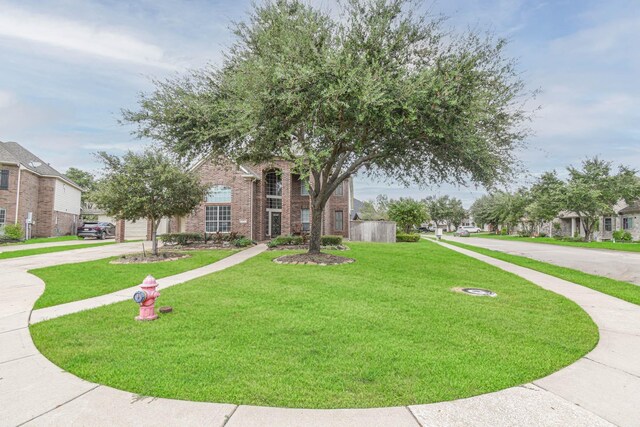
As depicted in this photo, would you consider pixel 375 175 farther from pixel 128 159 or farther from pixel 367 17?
pixel 128 159

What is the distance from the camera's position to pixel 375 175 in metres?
15.0

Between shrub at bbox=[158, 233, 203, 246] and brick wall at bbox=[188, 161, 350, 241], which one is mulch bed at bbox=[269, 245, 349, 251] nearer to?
brick wall at bbox=[188, 161, 350, 241]

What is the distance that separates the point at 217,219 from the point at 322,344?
20.1m

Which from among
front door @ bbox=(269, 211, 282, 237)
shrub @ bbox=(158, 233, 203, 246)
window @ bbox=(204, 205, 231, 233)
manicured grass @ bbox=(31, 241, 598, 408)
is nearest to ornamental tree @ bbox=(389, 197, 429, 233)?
front door @ bbox=(269, 211, 282, 237)

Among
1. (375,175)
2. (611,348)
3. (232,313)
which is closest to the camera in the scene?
Result: (611,348)

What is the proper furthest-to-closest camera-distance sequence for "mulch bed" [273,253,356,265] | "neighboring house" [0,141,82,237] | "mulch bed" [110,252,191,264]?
"neighboring house" [0,141,82,237] → "mulch bed" [110,252,191,264] → "mulch bed" [273,253,356,265]

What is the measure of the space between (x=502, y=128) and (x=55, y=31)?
1422cm

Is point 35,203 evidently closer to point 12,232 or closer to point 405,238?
point 12,232

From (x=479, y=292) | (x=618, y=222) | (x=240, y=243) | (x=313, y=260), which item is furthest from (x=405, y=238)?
(x=618, y=222)

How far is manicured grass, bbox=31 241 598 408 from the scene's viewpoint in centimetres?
307

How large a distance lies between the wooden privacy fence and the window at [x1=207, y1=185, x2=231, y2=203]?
400 inches

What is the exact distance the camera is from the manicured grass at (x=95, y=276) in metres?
7.29

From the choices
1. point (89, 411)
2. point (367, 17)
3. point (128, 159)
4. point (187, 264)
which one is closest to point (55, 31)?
point (128, 159)

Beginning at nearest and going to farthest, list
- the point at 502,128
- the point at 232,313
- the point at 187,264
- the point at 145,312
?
the point at 145,312 < the point at 232,313 < the point at 502,128 < the point at 187,264
